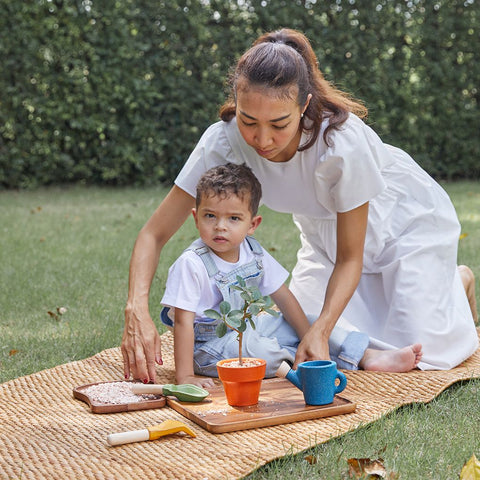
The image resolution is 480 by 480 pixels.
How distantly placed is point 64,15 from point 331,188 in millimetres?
5968

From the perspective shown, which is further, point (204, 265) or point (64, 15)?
point (64, 15)

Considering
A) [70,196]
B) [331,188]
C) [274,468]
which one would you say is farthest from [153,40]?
[274,468]

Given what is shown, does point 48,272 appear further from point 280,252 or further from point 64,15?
point 64,15

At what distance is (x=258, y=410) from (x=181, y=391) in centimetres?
26

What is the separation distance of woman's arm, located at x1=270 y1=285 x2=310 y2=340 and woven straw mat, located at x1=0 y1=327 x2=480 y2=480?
0.26m

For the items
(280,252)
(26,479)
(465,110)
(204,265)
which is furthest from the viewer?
(465,110)

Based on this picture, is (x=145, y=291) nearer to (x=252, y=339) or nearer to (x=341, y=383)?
(x=252, y=339)

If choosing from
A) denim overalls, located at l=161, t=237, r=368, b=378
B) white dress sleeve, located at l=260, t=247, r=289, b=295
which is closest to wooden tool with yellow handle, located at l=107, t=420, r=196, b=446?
denim overalls, located at l=161, t=237, r=368, b=378

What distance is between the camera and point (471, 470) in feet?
5.88

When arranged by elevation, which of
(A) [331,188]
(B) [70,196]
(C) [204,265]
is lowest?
(B) [70,196]

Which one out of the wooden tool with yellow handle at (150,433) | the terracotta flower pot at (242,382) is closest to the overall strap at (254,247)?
the terracotta flower pot at (242,382)

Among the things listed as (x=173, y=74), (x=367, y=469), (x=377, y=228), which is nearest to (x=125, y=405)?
(x=367, y=469)

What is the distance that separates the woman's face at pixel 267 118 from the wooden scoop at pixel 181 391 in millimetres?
860

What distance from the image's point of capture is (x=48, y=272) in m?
4.56
